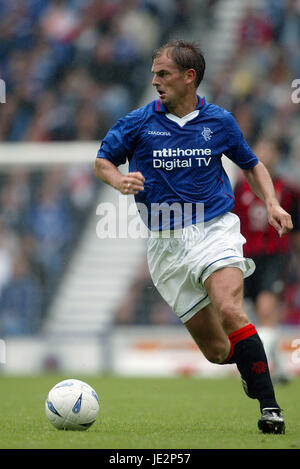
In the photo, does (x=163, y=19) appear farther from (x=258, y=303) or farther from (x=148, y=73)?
(x=258, y=303)

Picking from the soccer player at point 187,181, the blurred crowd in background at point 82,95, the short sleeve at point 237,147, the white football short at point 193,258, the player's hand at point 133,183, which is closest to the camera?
the player's hand at point 133,183

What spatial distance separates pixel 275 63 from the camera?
13.6 m

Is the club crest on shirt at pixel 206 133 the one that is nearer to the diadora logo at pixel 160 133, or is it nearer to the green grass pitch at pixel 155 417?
the diadora logo at pixel 160 133

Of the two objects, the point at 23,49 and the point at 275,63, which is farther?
the point at 23,49

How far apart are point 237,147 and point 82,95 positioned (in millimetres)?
9125

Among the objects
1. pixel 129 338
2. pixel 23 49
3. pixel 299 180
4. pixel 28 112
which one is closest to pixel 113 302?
pixel 129 338

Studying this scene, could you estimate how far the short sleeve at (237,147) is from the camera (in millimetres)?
5520

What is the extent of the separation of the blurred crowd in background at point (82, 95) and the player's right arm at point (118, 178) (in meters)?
6.37

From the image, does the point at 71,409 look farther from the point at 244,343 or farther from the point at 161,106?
the point at 161,106

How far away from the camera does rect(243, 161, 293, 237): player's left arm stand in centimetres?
504

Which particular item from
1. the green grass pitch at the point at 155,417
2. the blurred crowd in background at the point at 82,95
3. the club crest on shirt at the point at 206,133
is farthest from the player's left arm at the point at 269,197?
the blurred crowd in background at the point at 82,95

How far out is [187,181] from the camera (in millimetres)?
5414

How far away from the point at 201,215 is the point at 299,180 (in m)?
7.10

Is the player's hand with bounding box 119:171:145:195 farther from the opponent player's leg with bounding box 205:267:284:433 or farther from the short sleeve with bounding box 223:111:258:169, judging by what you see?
the short sleeve with bounding box 223:111:258:169
